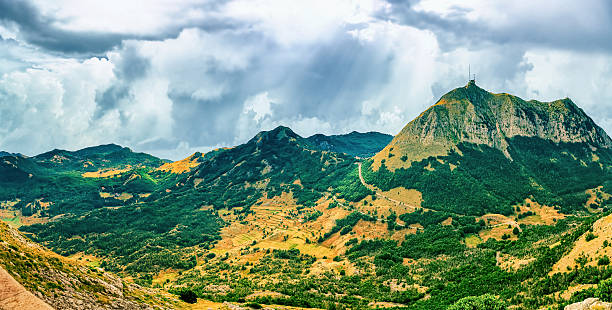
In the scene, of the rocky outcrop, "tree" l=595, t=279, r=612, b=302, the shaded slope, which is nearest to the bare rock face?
"tree" l=595, t=279, r=612, b=302

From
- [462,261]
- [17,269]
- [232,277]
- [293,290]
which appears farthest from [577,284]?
[232,277]

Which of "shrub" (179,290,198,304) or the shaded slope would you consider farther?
"shrub" (179,290,198,304)

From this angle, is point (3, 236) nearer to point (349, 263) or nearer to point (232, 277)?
point (232, 277)

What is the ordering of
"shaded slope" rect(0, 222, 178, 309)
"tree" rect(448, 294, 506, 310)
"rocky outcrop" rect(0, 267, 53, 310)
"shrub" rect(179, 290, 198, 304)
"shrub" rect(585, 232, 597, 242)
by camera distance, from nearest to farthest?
1. "rocky outcrop" rect(0, 267, 53, 310)
2. "shaded slope" rect(0, 222, 178, 309)
3. "tree" rect(448, 294, 506, 310)
4. "shrub" rect(585, 232, 597, 242)
5. "shrub" rect(179, 290, 198, 304)

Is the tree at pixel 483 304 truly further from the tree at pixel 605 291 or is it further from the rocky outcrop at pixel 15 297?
the rocky outcrop at pixel 15 297

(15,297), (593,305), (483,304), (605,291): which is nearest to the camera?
(15,297)

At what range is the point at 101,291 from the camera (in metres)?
62.7

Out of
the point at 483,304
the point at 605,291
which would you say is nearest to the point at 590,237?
the point at 483,304

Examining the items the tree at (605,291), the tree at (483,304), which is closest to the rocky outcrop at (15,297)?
the tree at (483,304)

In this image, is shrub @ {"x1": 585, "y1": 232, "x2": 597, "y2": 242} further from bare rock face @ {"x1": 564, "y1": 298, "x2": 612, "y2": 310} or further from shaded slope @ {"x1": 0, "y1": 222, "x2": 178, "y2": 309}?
shaded slope @ {"x1": 0, "y1": 222, "x2": 178, "y2": 309}

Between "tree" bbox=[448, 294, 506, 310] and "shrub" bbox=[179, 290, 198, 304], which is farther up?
"tree" bbox=[448, 294, 506, 310]

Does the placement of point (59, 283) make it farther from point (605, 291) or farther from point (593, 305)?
point (605, 291)

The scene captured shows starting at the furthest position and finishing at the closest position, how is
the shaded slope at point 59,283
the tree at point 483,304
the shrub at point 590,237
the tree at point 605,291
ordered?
the shrub at point 590,237
the tree at point 483,304
the tree at point 605,291
the shaded slope at point 59,283

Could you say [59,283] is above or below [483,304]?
above
